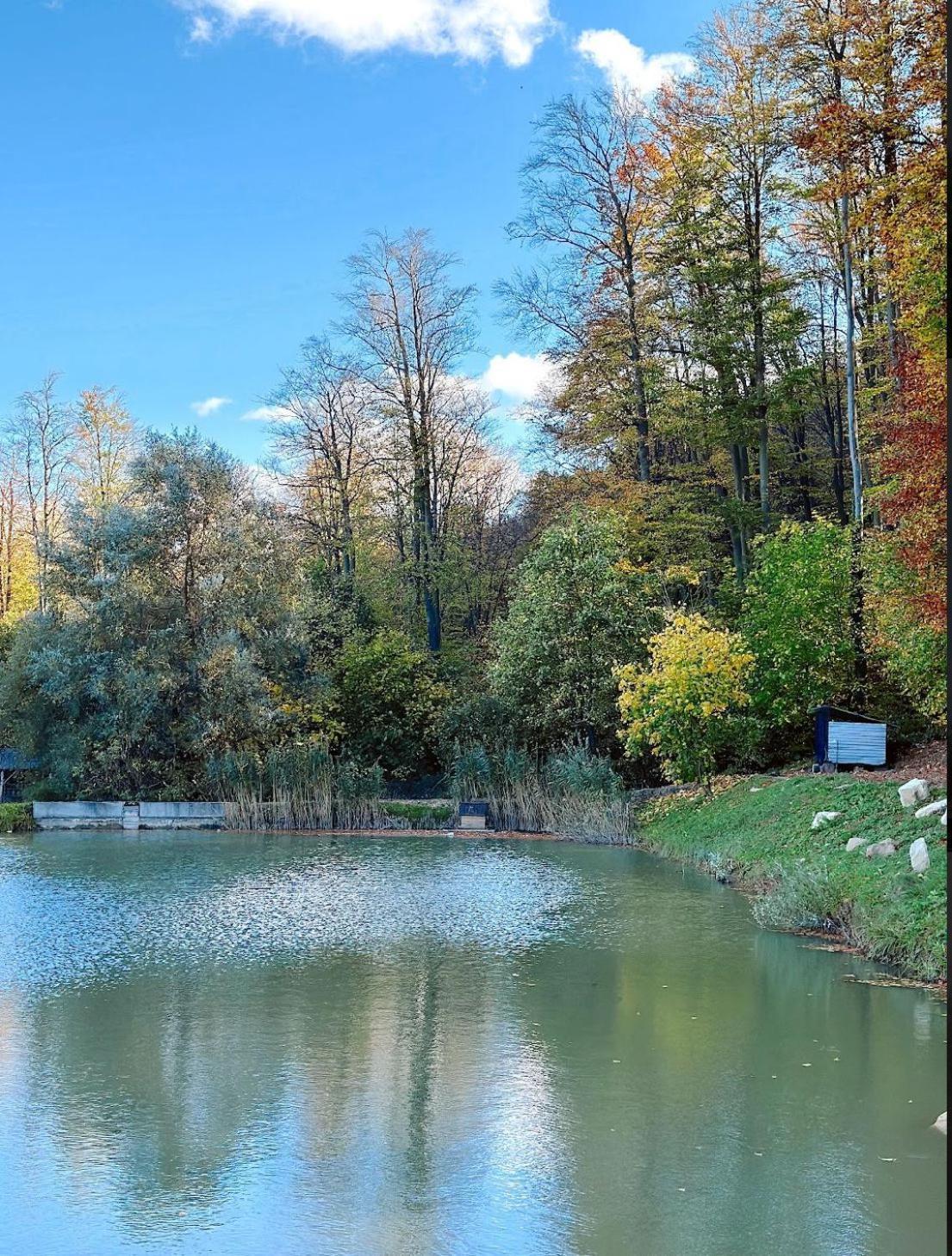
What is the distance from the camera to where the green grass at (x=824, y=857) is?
7.15 metres

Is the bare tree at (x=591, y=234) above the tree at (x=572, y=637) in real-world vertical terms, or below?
above

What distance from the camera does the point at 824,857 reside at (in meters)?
9.06

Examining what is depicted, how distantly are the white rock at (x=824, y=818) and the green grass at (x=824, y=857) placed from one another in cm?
6

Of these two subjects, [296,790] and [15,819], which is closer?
[15,819]

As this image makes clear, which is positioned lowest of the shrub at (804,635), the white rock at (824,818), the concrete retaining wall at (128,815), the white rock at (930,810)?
the concrete retaining wall at (128,815)

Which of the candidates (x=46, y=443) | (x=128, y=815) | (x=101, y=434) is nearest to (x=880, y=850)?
(x=128, y=815)

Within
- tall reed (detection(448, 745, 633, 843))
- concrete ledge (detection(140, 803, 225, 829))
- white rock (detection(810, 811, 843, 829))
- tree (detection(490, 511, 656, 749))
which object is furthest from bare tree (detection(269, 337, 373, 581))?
white rock (detection(810, 811, 843, 829))

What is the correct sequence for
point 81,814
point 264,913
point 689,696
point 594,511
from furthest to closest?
point 594,511 < point 81,814 < point 689,696 < point 264,913

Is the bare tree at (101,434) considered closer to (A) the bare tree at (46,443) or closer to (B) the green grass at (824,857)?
(A) the bare tree at (46,443)

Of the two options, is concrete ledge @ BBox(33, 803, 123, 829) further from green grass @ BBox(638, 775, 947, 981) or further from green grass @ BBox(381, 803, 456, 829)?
green grass @ BBox(638, 775, 947, 981)

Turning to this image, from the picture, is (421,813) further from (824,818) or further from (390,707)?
(824,818)

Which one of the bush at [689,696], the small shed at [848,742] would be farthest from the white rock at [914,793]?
the small shed at [848,742]

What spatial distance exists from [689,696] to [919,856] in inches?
220

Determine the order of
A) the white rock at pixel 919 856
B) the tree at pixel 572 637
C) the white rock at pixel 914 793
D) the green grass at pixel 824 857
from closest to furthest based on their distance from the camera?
the green grass at pixel 824 857 → the white rock at pixel 919 856 → the white rock at pixel 914 793 → the tree at pixel 572 637
